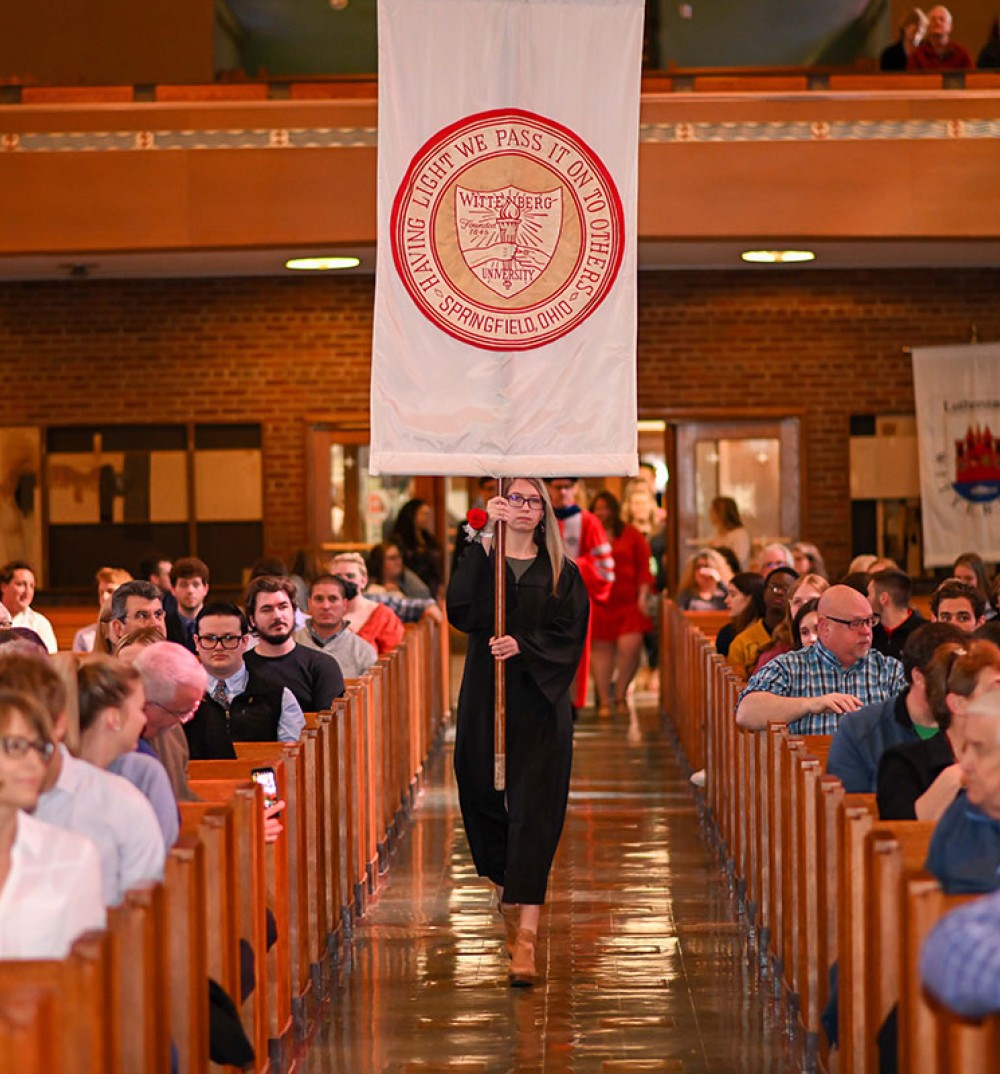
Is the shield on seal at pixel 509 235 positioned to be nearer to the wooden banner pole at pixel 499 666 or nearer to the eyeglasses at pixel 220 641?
the wooden banner pole at pixel 499 666

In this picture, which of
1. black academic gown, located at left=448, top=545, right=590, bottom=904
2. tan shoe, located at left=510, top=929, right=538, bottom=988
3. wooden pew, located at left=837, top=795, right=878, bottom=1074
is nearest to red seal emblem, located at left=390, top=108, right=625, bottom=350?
black academic gown, located at left=448, top=545, right=590, bottom=904

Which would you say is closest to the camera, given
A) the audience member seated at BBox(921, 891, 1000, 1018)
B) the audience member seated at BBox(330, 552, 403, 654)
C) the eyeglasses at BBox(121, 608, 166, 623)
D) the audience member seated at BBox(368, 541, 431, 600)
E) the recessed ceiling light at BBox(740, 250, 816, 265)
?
the audience member seated at BBox(921, 891, 1000, 1018)

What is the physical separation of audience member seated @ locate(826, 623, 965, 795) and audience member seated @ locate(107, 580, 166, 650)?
10.5 feet

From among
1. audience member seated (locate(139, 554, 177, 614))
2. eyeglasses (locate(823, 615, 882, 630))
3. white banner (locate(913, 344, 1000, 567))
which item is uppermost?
white banner (locate(913, 344, 1000, 567))

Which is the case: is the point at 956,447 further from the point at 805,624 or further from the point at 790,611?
the point at 805,624

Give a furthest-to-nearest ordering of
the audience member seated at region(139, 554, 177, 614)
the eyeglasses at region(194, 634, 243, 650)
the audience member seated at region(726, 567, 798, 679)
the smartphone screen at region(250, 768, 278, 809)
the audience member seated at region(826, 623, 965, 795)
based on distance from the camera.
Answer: the audience member seated at region(139, 554, 177, 614) → the audience member seated at region(726, 567, 798, 679) → the eyeglasses at region(194, 634, 243, 650) → the smartphone screen at region(250, 768, 278, 809) → the audience member seated at region(826, 623, 965, 795)

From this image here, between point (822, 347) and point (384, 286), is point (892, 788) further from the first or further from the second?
point (822, 347)

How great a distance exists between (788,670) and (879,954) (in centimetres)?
271

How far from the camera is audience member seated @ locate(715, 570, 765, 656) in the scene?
9992 millimetres

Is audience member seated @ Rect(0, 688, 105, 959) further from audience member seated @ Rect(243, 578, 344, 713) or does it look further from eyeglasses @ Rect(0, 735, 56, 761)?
audience member seated @ Rect(243, 578, 344, 713)

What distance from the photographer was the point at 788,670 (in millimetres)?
7176

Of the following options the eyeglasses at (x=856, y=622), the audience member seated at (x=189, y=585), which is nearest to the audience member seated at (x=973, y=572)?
the eyeglasses at (x=856, y=622)

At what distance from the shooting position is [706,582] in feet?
44.9

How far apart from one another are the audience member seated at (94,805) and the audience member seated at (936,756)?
6.76 ft
